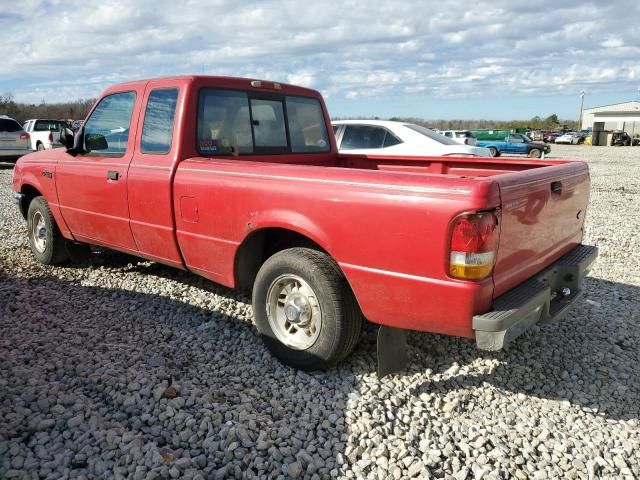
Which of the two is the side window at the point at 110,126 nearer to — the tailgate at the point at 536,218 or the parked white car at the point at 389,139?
the tailgate at the point at 536,218

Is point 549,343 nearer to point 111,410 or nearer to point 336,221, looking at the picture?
point 336,221

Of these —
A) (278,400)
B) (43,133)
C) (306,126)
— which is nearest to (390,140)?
(306,126)

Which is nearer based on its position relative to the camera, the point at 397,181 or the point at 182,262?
the point at 397,181

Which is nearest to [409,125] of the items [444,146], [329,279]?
[444,146]

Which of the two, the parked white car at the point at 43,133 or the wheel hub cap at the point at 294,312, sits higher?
the parked white car at the point at 43,133

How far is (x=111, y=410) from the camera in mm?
3113

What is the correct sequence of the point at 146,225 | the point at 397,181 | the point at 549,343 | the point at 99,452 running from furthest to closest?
the point at 146,225 < the point at 549,343 < the point at 397,181 < the point at 99,452

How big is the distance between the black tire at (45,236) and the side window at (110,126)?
1.09m

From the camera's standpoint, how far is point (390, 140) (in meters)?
9.56

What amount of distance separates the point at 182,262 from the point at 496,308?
253cm

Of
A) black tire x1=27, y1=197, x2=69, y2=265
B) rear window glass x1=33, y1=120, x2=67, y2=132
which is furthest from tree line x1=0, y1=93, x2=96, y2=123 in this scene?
black tire x1=27, y1=197, x2=69, y2=265

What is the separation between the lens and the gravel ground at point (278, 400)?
107 inches

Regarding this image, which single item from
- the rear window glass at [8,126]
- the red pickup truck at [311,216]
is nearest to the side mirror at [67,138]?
the red pickup truck at [311,216]

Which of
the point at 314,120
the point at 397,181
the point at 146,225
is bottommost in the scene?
the point at 146,225
